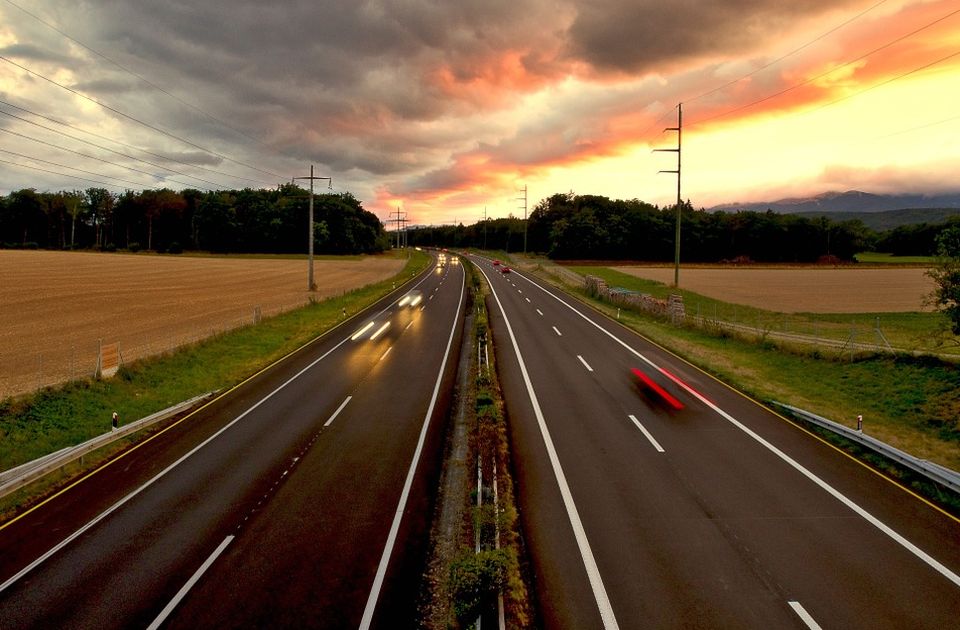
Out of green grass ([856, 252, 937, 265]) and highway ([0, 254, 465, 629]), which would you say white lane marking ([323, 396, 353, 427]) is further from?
green grass ([856, 252, 937, 265])

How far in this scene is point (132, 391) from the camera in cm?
2203

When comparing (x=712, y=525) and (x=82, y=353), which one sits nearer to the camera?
(x=712, y=525)

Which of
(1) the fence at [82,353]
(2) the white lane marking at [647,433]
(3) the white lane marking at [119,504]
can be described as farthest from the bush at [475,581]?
(1) the fence at [82,353]

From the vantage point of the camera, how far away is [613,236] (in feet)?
419

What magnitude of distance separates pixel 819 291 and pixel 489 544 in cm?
7494

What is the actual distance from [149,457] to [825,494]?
66.5 ft

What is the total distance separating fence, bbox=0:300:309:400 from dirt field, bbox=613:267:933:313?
5291 centimetres

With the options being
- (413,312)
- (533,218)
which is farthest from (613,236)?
(413,312)

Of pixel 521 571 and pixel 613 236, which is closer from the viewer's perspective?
pixel 521 571

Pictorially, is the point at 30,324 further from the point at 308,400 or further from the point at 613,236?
the point at 613,236

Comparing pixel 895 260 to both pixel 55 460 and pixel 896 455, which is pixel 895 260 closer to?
pixel 896 455

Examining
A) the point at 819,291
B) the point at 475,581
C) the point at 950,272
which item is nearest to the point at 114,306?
the point at 475,581

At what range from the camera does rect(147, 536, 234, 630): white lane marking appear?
8.68 m

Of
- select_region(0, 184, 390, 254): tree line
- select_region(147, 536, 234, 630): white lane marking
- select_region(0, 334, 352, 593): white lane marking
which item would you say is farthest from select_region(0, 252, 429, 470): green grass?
select_region(0, 184, 390, 254): tree line
